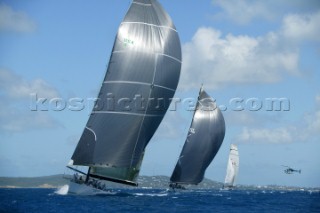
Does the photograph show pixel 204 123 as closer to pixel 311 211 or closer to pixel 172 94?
pixel 172 94

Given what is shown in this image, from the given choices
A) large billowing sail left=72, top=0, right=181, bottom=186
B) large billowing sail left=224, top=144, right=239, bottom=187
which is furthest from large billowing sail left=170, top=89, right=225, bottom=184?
large billowing sail left=224, top=144, right=239, bottom=187

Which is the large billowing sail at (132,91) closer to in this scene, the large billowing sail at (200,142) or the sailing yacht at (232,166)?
the large billowing sail at (200,142)

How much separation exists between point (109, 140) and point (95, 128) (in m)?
2.08

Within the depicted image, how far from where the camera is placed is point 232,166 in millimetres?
127125

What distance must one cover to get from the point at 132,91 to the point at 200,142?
23.4 m

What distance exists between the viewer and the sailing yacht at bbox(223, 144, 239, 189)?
126375mm

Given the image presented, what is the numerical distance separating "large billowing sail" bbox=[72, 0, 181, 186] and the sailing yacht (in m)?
67.9

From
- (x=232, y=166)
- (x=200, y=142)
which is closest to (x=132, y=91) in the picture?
(x=200, y=142)

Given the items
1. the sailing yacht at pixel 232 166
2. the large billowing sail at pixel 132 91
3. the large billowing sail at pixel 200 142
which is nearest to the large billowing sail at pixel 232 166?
the sailing yacht at pixel 232 166

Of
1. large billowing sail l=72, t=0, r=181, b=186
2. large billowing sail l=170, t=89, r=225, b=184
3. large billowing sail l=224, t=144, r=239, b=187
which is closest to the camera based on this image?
large billowing sail l=72, t=0, r=181, b=186

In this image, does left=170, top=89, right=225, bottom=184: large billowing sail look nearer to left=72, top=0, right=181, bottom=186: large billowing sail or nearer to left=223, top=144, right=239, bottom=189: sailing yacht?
→ left=72, top=0, right=181, bottom=186: large billowing sail

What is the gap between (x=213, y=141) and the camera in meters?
A: 79.9

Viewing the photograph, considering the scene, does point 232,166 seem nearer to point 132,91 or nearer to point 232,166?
point 232,166

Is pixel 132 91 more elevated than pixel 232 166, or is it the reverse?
pixel 132 91
